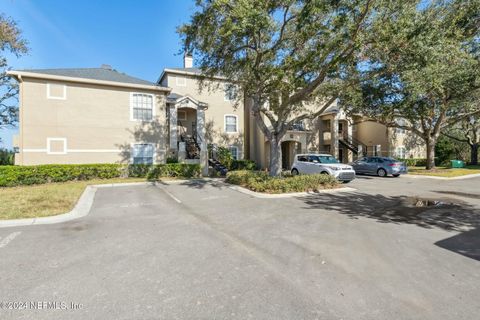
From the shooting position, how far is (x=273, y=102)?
48.9 feet

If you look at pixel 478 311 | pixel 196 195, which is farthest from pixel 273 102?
pixel 478 311

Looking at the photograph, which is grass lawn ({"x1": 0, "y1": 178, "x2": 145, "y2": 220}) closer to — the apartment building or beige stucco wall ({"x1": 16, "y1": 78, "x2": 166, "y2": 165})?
beige stucco wall ({"x1": 16, "y1": 78, "x2": 166, "y2": 165})

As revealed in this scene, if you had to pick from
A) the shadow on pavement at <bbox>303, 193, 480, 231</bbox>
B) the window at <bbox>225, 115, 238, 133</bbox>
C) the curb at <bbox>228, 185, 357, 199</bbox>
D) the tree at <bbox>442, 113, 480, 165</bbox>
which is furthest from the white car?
the tree at <bbox>442, 113, 480, 165</bbox>

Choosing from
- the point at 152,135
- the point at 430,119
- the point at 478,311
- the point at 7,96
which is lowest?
the point at 478,311

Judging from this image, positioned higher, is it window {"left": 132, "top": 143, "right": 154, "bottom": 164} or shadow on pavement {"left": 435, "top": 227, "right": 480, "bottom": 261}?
window {"left": 132, "top": 143, "right": 154, "bottom": 164}

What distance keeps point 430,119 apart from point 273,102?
572 inches

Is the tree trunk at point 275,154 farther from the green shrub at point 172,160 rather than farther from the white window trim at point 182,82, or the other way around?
the white window trim at point 182,82

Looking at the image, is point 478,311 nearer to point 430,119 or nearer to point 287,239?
point 287,239

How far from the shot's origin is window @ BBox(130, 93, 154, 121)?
17.5 metres

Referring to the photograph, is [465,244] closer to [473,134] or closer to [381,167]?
[381,167]

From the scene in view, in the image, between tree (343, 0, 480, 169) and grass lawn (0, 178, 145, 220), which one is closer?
grass lawn (0, 178, 145, 220)

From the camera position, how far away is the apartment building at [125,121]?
15.1m

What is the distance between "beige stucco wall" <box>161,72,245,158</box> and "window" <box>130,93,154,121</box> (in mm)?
4015

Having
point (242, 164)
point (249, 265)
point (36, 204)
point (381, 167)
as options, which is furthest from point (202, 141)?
point (249, 265)
